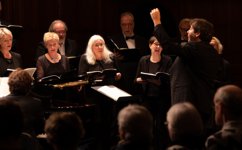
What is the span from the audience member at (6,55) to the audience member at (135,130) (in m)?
3.17

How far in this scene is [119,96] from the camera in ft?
19.8

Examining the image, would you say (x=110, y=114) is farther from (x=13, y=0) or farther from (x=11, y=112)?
(x=11, y=112)

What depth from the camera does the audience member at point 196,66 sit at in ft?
17.2

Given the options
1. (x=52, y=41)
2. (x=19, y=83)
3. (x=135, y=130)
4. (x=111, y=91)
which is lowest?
(x=111, y=91)

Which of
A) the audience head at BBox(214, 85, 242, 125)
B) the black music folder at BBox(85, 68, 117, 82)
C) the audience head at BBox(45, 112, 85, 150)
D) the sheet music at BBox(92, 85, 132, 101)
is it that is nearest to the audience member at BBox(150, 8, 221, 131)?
the sheet music at BBox(92, 85, 132, 101)

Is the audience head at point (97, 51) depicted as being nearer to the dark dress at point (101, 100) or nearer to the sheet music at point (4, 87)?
the dark dress at point (101, 100)

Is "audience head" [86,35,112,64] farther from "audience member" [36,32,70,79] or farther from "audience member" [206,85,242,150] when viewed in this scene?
"audience member" [206,85,242,150]

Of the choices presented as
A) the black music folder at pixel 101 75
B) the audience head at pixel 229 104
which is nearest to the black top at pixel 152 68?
the black music folder at pixel 101 75

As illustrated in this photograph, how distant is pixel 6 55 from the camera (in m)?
6.67

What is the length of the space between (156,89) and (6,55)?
1.81 metres

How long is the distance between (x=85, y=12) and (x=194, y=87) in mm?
3667

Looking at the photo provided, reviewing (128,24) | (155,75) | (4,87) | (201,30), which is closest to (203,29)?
(201,30)

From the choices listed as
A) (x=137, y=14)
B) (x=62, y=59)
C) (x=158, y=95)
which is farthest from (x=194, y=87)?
(x=137, y=14)

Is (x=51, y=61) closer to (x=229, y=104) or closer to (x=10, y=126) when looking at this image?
(x=229, y=104)
